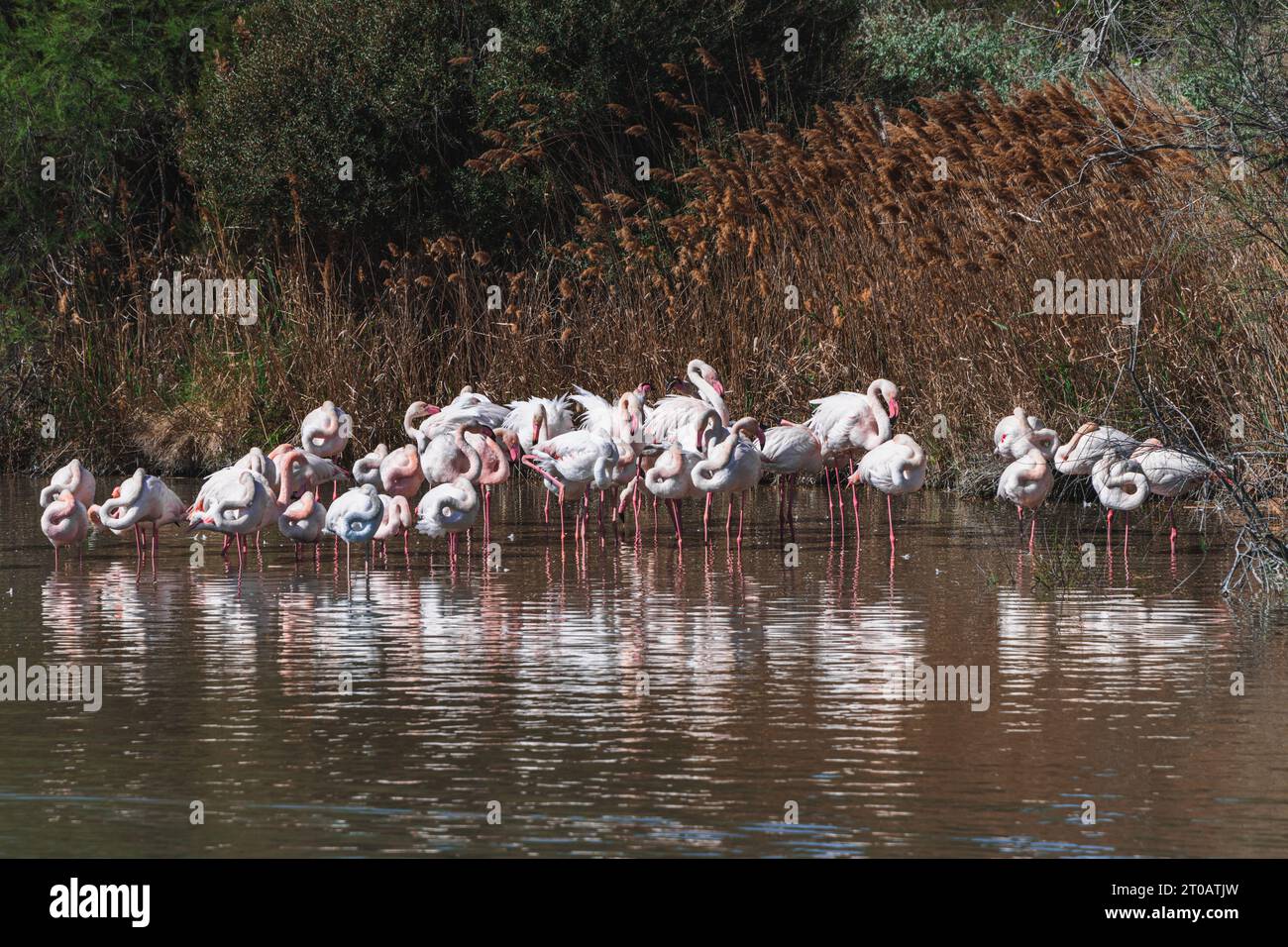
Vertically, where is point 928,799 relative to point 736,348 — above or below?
below

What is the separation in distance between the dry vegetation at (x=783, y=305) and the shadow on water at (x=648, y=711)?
2.86 m

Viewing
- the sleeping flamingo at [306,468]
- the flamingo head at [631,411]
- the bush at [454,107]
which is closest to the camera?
the sleeping flamingo at [306,468]

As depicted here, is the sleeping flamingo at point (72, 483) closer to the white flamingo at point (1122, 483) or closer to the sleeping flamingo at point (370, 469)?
the sleeping flamingo at point (370, 469)

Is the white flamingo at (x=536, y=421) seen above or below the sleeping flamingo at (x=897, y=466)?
above

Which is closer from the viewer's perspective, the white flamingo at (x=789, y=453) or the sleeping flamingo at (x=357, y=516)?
the sleeping flamingo at (x=357, y=516)

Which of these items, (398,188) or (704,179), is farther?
(398,188)

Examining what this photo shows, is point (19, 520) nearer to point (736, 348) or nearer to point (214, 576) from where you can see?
point (214, 576)

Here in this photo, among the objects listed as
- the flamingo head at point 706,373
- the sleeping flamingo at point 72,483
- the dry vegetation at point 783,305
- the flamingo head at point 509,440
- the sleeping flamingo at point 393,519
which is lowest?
the sleeping flamingo at point 393,519

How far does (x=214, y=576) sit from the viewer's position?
11141 millimetres

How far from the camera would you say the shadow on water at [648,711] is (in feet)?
18.1

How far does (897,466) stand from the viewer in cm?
1244

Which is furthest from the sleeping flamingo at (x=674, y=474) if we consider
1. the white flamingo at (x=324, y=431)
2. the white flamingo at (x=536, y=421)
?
the white flamingo at (x=324, y=431)

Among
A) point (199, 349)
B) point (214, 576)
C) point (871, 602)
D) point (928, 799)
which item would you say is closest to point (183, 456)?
point (199, 349)

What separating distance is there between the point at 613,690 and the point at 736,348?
30.9 ft
